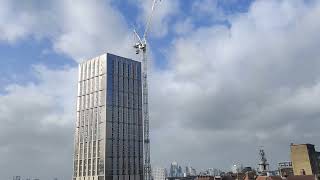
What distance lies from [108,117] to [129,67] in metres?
24.2

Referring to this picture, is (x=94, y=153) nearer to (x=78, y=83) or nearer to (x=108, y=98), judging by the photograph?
(x=108, y=98)

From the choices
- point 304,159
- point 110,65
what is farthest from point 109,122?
point 304,159

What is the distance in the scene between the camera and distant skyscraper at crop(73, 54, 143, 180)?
157m

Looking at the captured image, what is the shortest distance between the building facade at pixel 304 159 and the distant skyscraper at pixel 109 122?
62.9 m

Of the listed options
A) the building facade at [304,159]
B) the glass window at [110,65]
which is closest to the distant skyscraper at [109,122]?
the glass window at [110,65]

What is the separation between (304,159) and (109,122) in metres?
78.7

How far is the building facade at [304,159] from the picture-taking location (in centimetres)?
Result: 15362

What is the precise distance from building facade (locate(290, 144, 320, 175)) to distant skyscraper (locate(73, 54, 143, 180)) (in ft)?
206

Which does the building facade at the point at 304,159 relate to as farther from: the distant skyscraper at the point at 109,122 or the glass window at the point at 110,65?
the glass window at the point at 110,65

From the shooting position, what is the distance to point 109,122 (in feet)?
519

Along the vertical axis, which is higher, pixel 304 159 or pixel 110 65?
pixel 110 65

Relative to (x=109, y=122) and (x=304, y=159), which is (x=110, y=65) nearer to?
(x=109, y=122)

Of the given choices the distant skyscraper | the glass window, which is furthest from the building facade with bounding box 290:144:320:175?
the glass window

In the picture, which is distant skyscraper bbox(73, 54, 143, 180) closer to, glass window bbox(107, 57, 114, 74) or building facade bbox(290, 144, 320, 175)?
glass window bbox(107, 57, 114, 74)
